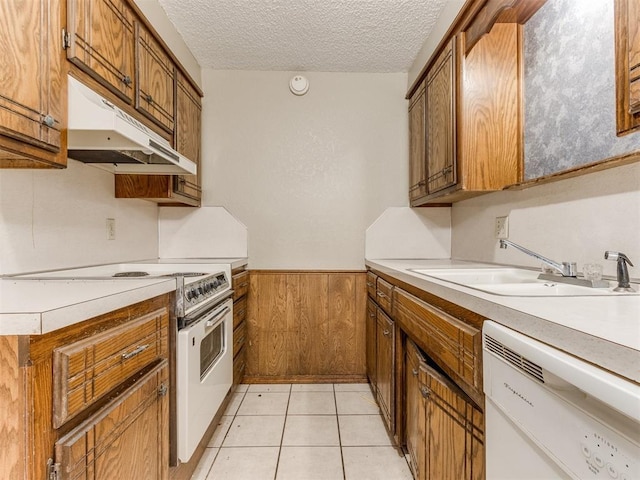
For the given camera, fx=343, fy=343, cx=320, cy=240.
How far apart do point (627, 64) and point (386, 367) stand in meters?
1.56

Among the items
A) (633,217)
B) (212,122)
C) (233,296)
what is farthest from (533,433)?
(212,122)

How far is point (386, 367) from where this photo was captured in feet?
6.09

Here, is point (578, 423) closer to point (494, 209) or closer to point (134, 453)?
point (134, 453)

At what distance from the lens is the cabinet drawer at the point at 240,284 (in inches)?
87.0

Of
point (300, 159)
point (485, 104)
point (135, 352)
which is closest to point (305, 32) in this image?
point (300, 159)

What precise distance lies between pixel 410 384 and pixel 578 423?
1.05 meters

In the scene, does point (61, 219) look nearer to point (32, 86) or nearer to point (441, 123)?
point (32, 86)

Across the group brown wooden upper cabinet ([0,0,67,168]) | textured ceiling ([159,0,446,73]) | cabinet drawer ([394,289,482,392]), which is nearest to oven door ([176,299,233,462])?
brown wooden upper cabinet ([0,0,67,168])

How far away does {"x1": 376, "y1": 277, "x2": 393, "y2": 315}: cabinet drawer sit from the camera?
182cm

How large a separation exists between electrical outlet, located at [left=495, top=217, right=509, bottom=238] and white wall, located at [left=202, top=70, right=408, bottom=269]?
967 millimetres

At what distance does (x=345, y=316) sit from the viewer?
8.62 ft

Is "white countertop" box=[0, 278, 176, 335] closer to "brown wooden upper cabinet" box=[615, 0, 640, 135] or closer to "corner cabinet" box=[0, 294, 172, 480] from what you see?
"corner cabinet" box=[0, 294, 172, 480]

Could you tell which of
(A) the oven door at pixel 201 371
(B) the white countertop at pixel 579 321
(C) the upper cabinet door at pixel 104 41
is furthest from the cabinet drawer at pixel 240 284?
(B) the white countertop at pixel 579 321

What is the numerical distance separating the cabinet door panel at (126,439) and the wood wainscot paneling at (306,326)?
4.42 ft
